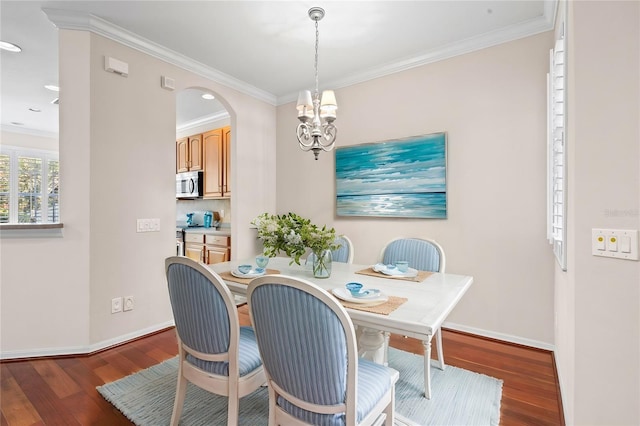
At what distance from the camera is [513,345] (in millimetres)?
2527

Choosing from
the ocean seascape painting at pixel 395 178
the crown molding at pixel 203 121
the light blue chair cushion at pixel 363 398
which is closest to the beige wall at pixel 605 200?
the light blue chair cushion at pixel 363 398

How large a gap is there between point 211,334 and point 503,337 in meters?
2.38

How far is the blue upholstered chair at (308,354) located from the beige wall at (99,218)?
6.67 feet

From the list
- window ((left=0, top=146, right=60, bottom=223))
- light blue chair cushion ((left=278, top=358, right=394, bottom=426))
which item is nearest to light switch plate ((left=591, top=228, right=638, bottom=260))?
light blue chair cushion ((left=278, top=358, right=394, bottom=426))

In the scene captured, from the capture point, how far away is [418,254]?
2299 mm

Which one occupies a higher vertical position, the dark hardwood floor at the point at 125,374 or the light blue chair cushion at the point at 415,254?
the light blue chair cushion at the point at 415,254

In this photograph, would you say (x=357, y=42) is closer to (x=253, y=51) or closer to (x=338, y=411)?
(x=253, y=51)

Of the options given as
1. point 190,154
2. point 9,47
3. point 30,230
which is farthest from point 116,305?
point 190,154

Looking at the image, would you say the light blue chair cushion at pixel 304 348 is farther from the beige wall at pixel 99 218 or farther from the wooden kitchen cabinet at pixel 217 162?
the wooden kitchen cabinet at pixel 217 162

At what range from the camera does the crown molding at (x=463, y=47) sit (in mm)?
2375

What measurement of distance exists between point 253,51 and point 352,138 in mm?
1288

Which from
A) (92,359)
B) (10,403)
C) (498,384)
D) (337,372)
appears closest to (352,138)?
(498,384)

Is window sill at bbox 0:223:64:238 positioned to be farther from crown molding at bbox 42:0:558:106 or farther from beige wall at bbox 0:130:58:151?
beige wall at bbox 0:130:58:151

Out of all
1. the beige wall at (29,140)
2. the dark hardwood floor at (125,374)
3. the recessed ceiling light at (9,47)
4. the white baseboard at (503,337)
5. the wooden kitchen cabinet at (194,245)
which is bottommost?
the dark hardwood floor at (125,374)
